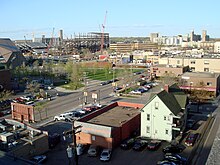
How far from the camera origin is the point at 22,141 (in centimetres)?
1223

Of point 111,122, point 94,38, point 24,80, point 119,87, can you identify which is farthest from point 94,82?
point 94,38

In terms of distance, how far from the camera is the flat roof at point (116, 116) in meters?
15.0

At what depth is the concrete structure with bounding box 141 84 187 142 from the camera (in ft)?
47.5

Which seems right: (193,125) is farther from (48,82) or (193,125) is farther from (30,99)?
(48,82)

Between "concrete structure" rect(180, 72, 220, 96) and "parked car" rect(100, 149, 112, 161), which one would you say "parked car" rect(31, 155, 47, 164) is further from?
"concrete structure" rect(180, 72, 220, 96)

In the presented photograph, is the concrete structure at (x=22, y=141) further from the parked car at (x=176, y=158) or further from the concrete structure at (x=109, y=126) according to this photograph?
the parked car at (x=176, y=158)

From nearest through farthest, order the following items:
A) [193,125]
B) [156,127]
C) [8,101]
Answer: [156,127], [193,125], [8,101]

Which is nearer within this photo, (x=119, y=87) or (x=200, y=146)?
(x=200, y=146)

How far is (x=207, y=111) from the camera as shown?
20891 mm

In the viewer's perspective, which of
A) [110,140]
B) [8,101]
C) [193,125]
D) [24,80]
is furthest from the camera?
[24,80]

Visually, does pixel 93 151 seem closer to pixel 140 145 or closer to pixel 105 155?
pixel 105 155

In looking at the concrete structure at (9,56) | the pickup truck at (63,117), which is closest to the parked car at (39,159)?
the pickup truck at (63,117)

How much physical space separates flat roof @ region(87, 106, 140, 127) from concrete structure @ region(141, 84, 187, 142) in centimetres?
134

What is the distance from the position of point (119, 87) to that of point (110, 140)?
699 inches
